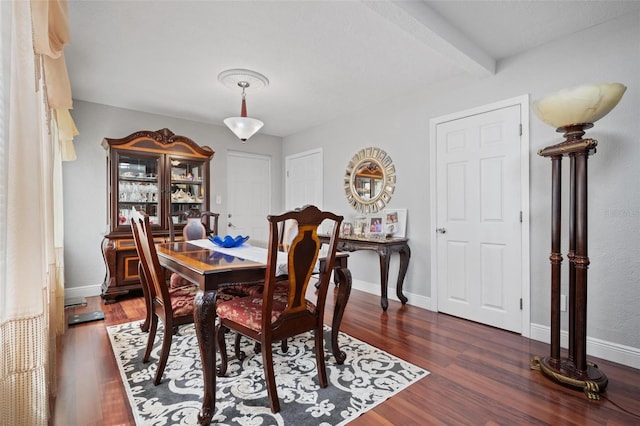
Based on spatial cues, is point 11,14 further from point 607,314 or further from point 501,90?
point 607,314

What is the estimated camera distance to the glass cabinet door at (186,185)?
4.12 m

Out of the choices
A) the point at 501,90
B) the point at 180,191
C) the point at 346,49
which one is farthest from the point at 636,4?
the point at 180,191

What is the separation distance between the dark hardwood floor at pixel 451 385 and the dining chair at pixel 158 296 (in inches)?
12.9

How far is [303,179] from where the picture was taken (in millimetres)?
5156

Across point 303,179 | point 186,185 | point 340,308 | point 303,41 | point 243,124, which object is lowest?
point 340,308

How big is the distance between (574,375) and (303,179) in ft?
13.2

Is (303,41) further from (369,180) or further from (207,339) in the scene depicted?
(207,339)

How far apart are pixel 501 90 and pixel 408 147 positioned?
1.05 metres

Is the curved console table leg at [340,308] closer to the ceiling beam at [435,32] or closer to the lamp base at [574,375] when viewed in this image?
the lamp base at [574,375]

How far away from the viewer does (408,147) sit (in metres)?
3.61

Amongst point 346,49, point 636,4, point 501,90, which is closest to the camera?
point 636,4

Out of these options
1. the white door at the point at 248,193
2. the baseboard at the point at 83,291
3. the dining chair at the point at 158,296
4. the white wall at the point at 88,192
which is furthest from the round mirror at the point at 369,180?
the baseboard at the point at 83,291

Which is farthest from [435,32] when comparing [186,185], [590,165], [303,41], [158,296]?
[186,185]

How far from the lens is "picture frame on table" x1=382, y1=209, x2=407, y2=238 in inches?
143
